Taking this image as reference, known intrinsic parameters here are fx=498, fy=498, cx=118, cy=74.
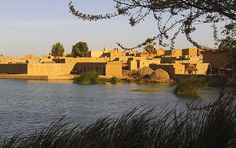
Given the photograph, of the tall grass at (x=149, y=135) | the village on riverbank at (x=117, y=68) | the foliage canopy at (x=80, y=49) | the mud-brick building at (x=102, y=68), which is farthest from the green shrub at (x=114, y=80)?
the tall grass at (x=149, y=135)

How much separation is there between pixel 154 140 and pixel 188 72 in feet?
123

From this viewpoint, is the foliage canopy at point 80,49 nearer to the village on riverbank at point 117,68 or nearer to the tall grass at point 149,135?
the village on riverbank at point 117,68

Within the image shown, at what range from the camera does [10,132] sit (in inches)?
470

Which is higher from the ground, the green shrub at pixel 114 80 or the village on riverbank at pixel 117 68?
the village on riverbank at pixel 117 68

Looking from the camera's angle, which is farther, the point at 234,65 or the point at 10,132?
the point at 10,132

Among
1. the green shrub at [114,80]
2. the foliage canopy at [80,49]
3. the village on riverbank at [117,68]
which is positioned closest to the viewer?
the village on riverbank at [117,68]

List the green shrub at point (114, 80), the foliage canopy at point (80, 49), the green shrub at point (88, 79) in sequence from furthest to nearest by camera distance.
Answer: the foliage canopy at point (80, 49)
the green shrub at point (114, 80)
the green shrub at point (88, 79)

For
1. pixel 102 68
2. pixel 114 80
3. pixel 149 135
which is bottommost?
pixel 114 80

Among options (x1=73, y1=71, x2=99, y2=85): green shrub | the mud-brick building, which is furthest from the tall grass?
A: the mud-brick building

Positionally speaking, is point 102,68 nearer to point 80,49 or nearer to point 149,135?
point 80,49

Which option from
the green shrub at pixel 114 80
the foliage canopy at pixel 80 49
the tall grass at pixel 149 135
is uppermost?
the foliage canopy at pixel 80 49

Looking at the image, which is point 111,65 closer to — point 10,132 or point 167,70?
point 167,70

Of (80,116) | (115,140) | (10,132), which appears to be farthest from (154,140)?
(80,116)

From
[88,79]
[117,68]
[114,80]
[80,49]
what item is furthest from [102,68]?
[80,49]
